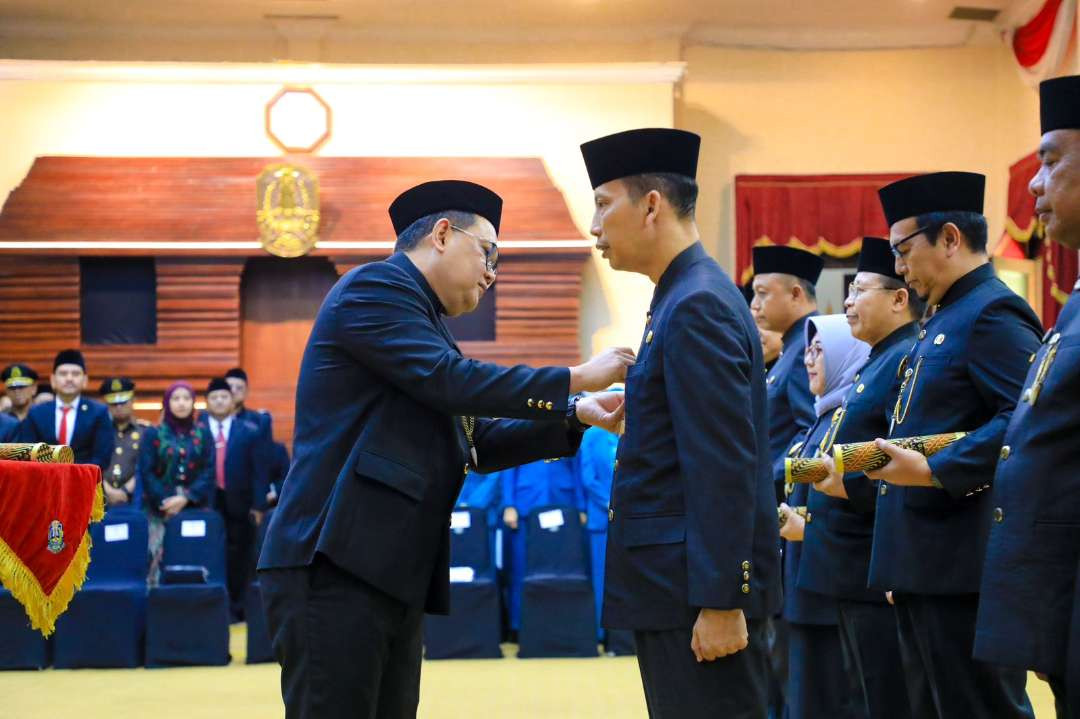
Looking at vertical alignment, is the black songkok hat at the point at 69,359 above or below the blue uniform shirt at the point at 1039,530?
above

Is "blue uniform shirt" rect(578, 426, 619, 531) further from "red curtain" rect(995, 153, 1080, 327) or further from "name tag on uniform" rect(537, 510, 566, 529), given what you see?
"red curtain" rect(995, 153, 1080, 327)

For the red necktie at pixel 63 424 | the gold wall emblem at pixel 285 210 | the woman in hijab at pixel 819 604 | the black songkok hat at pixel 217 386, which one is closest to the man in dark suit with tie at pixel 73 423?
the red necktie at pixel 63 424

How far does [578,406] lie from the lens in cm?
280

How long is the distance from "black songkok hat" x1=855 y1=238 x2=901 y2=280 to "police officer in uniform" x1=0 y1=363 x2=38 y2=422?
6487mm

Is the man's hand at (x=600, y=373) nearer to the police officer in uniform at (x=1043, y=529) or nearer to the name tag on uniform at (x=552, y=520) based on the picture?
the police officer in uniform at (x=1043, y=529)

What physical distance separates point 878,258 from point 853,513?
0.82 metres

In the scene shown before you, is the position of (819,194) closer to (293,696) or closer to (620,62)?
(620,62)

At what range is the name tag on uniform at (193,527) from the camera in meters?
7.16

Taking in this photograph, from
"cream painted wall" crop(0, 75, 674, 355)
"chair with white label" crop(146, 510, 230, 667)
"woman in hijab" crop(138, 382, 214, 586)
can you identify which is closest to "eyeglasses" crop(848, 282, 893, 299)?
"chair with white label" crop(146, 510, 230, 667)

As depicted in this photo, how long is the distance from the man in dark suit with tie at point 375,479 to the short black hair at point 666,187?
342mm

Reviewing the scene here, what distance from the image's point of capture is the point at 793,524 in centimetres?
399

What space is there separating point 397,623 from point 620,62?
827cm

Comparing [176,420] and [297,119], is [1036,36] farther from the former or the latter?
[176,420]

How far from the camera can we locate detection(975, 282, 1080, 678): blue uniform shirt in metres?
2.08
